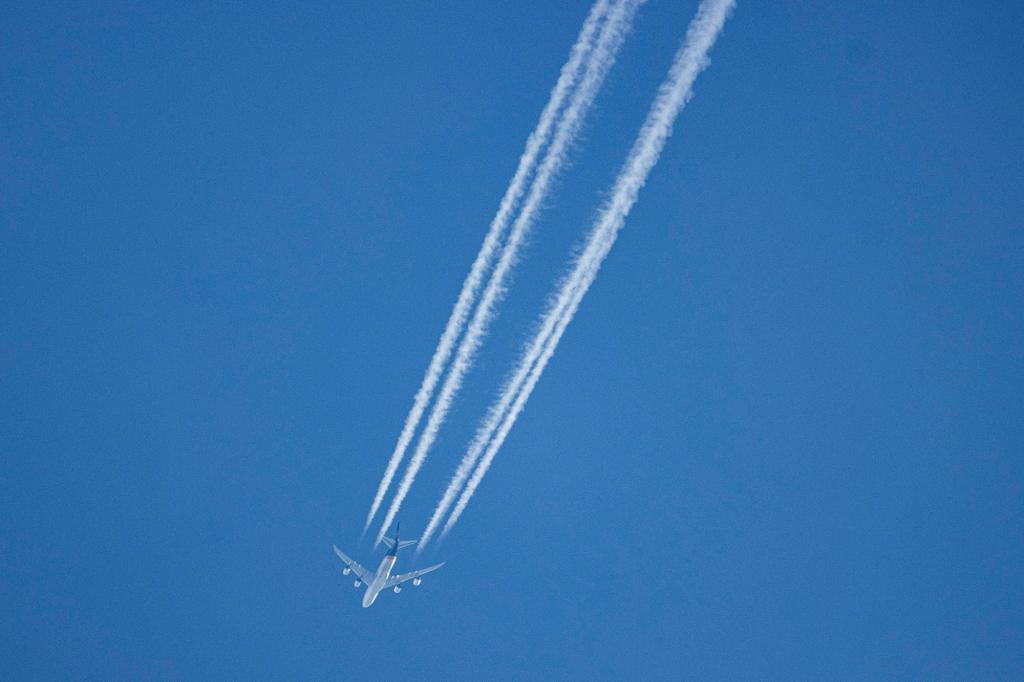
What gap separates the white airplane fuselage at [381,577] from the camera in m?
25.0

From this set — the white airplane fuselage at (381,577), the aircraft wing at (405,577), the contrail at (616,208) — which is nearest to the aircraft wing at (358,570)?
the white airplane fuselage at (381,577)

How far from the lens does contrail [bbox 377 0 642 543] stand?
18000 mm

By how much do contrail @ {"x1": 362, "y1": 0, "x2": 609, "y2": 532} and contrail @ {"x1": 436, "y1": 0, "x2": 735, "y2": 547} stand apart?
7.50ft

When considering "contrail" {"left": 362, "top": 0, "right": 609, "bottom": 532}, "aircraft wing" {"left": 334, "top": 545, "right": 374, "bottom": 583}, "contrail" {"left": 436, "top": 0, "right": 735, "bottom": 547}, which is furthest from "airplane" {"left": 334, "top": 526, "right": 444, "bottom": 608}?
"contrail" {"left": 436, "top": 0, "right": 735, "bottom": 547}

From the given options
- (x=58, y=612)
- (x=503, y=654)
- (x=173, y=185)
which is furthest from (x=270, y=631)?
(x=173, y=185)

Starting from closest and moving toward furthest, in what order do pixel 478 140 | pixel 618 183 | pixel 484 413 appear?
1. pixel 618 183
2. pixel 484 413
3. pixel 478 140

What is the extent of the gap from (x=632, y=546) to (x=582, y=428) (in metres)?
7.01

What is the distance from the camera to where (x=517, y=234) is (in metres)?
20.2

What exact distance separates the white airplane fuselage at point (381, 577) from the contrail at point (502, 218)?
8.33ft

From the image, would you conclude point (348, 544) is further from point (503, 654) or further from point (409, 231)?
point (409, 231)

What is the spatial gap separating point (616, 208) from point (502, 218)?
3355 mm

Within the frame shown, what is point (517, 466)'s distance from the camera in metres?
31.8

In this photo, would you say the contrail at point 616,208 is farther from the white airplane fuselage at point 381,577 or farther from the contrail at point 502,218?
the white airplane fuselage at point 381,577

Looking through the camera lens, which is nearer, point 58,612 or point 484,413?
point 484,413
